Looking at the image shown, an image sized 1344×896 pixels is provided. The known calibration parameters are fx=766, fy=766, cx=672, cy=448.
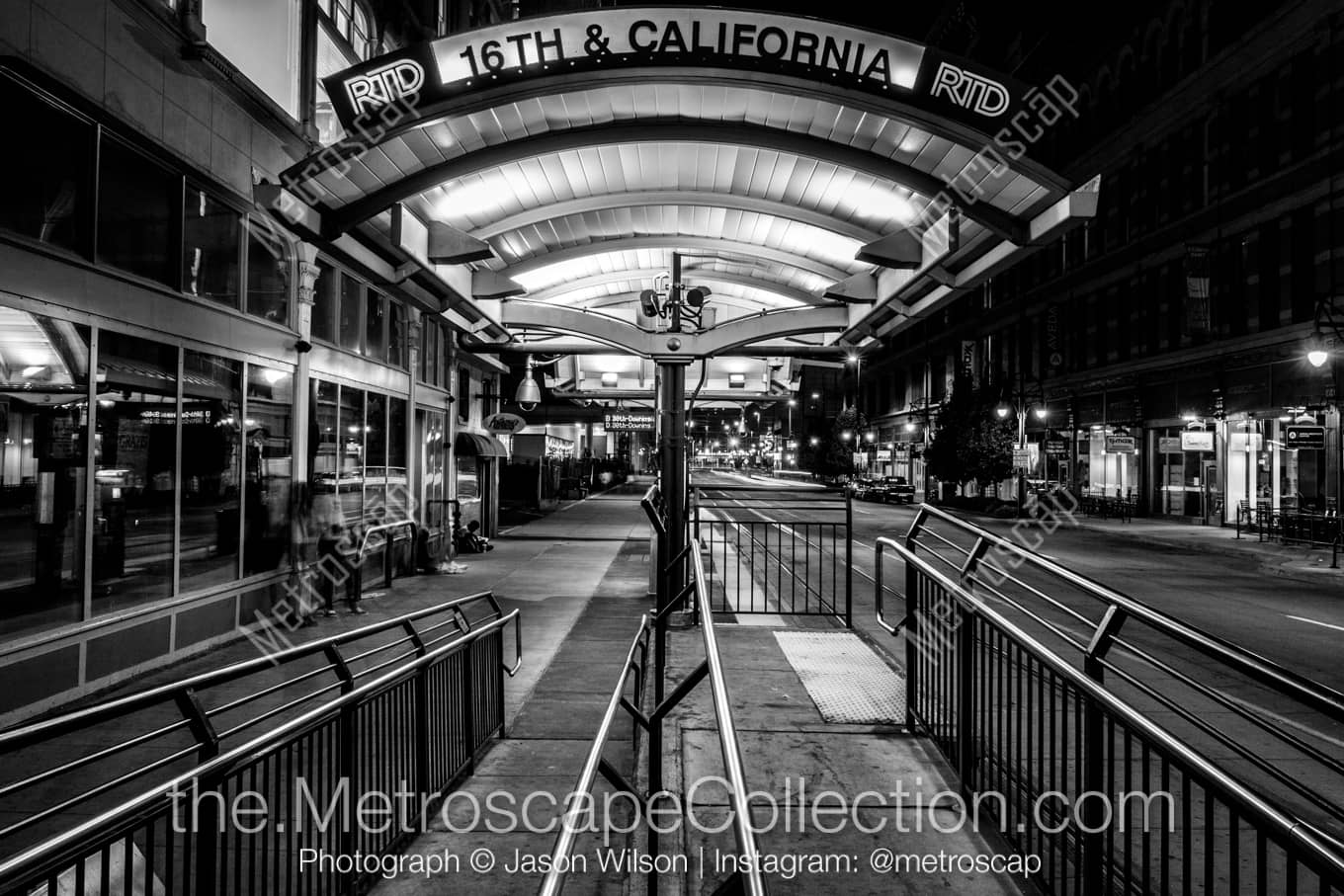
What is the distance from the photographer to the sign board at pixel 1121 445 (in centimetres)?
3312

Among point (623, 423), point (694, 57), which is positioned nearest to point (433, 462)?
point (694, 57)

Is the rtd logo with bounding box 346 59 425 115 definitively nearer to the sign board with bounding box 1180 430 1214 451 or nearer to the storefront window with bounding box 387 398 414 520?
the storefront window with bounding box 387 398 414 520

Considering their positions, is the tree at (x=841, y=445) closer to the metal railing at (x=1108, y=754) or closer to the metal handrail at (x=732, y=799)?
the metal railing at (x=1108, y=754)

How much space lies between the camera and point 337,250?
664 centimetres

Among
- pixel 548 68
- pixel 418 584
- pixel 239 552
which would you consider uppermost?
pixel 548 68

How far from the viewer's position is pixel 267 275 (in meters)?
10.1

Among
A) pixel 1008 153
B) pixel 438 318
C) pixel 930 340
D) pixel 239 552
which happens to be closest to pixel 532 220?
pixel 438 318

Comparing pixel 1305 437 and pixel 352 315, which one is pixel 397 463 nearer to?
pixel 352 315

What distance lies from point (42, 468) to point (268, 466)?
3.49 metres

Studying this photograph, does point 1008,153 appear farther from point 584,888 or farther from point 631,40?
point 584,888


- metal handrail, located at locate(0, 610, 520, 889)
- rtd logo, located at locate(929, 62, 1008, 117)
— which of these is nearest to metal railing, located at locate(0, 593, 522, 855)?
metal handrail, located at locate(0, 610, 520, 889)

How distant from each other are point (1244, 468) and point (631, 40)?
32.7 m

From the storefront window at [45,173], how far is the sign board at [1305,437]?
26.1m

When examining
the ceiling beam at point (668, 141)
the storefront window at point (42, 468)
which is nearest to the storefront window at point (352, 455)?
the storefront window at point (42, 468)
